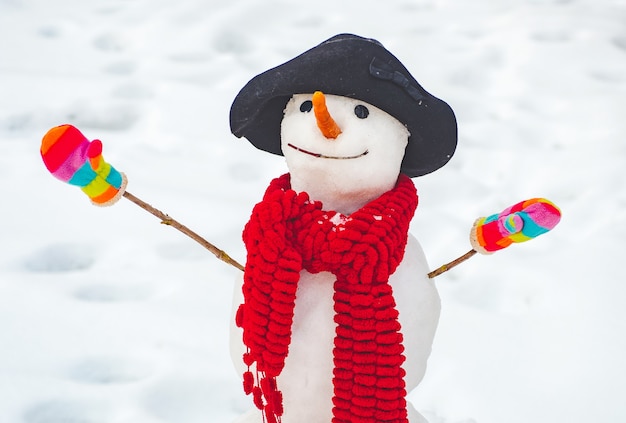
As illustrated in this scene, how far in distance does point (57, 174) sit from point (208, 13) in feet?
5.30

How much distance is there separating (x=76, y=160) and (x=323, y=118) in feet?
0.77

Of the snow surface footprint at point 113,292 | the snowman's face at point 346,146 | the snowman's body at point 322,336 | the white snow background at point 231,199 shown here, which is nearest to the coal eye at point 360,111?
the snowman's face at point 346,146

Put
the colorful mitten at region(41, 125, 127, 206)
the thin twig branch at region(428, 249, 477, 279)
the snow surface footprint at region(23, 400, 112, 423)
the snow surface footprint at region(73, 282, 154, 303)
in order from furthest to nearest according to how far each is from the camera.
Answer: the snow surface footprint at region(73, 282, 154, 303), the snow surface footprint at region(23, 400, 112, 423), the thin twig branch at region(428, 249, 477, 279), the colorful mitten at region(41, 125, 127, 206)

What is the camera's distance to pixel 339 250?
71 centimetres

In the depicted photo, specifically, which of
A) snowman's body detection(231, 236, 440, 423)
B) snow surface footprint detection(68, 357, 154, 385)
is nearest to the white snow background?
snow surface footprint detection(68, 357, 154, 385)

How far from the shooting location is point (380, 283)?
0.73 metres

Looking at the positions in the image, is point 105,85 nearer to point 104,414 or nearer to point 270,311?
point 104,414

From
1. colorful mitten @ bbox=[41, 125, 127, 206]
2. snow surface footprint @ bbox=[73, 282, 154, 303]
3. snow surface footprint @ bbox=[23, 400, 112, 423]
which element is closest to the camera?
colorful mitten @ bbox=[41, 125, 127, 206]

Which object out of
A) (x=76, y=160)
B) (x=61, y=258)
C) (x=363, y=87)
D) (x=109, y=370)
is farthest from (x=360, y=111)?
(x=61, y=258)

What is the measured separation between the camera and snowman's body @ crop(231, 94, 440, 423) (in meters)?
0.75

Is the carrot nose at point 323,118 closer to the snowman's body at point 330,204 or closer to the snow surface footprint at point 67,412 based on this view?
the snowman's body at point 330,204

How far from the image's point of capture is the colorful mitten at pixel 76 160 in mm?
690

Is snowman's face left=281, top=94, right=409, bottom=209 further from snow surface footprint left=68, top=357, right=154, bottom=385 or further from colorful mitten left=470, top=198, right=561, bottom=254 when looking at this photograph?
snow surface footprint left=68, top=357, right=154, bottom=385

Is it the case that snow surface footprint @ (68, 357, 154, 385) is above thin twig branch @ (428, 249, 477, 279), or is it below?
above
